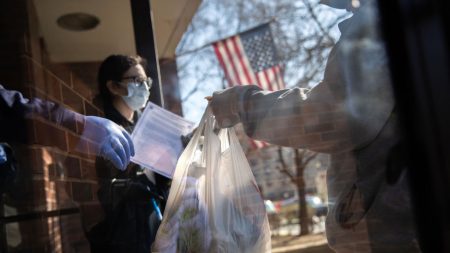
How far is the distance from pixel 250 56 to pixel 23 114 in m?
2.19

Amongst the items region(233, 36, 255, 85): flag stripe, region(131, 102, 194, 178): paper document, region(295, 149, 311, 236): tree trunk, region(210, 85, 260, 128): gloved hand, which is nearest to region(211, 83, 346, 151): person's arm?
region(210, 85, 260, 128): gloved hand

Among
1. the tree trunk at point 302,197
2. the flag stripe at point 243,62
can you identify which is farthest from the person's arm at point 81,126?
the flag stripe at point 243,62

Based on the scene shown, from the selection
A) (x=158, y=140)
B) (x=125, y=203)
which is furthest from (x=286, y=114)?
(x=125, y=203)

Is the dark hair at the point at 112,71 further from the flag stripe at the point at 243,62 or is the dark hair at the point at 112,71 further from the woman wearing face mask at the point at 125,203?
the flag stripe at the point at 243,62

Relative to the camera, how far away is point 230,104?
1395 mm

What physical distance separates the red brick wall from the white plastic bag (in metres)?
0.39

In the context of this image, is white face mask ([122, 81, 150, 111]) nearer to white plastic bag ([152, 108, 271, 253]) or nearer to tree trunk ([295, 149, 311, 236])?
white plastic bag ([152, 108, 271, 253])

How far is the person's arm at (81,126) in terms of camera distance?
A: 131 cm

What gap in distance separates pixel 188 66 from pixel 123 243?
1.18 m

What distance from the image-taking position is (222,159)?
1.45 metres

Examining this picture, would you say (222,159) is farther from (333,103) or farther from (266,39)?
(266,39)

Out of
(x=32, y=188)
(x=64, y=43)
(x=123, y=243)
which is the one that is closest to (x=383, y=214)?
(x=123, y=243)

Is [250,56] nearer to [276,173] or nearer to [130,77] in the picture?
[276,173]

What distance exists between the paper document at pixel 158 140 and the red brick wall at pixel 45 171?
18 centimetres
